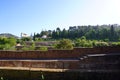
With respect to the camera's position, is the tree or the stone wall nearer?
the stone wall

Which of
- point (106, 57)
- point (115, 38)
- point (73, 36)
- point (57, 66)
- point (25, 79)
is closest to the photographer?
point (25, 79)

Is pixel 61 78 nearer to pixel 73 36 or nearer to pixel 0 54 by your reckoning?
pixel 0 54

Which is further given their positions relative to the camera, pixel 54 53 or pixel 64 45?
pixel 64 45

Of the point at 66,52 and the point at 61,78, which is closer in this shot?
the point at 61,78

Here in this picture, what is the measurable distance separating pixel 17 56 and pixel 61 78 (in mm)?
7813

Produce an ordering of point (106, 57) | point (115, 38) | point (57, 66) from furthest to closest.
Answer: point (115, 38), point (106, 57), point (57, 66)

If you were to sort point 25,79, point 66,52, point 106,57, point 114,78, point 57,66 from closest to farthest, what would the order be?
point 114,78
point 25,79
point 57,66
point 106,57
point 66,52

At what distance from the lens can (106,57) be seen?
700 cm

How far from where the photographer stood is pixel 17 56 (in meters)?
12.7

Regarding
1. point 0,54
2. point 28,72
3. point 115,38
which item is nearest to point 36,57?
point 0,54

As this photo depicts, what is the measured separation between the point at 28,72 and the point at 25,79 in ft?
0.56

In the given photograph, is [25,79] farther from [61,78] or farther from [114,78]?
[114,78]

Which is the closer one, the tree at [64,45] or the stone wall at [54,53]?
the stone wall at [54,53]

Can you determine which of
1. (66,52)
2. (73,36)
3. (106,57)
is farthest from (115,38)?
(106,57)
